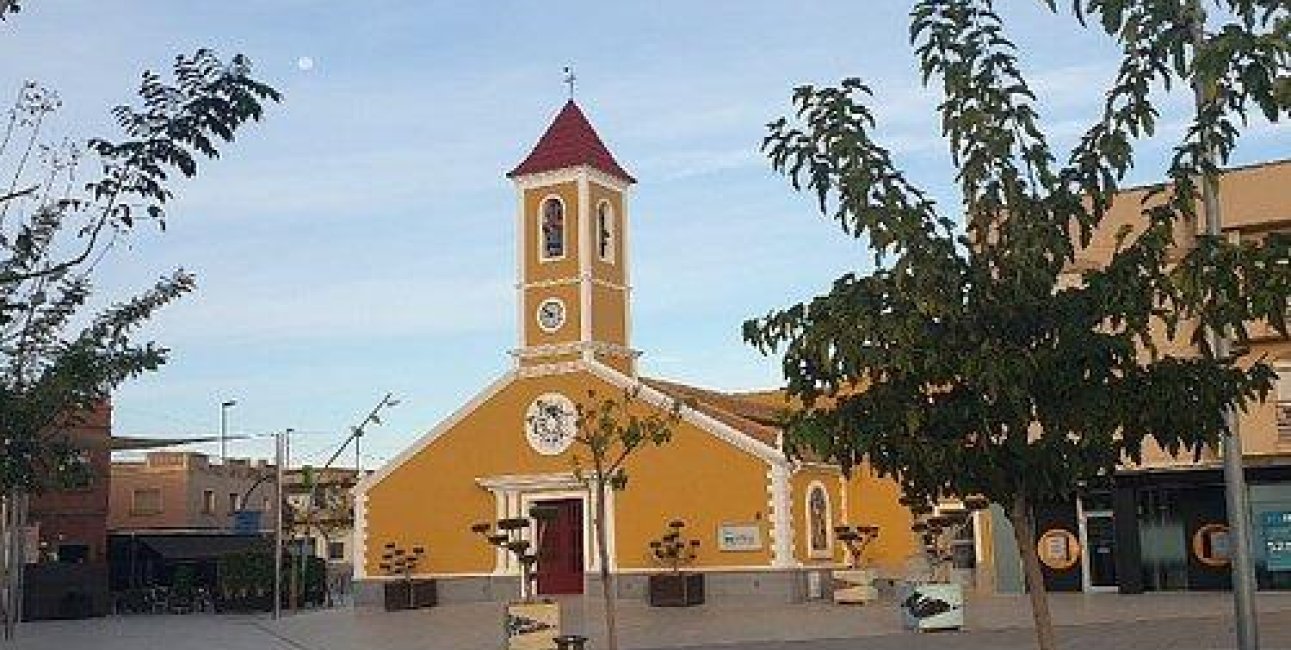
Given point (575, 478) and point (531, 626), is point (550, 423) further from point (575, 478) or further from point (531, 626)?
point (531, 626)

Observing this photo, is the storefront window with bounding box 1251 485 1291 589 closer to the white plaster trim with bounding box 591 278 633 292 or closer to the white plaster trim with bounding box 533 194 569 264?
the white plaster trim with bounding box 591 278 633 292

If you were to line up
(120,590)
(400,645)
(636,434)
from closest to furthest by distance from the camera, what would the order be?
(636,434)
(400,645)
(120,590)

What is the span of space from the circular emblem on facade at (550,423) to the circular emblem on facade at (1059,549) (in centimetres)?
1190

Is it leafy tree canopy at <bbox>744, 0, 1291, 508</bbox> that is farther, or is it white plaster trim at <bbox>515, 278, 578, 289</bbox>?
white plaster trim at <bbox>515, 278, 578, 289</bbox>

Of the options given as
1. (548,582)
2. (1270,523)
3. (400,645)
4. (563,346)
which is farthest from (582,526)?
(1270,523)

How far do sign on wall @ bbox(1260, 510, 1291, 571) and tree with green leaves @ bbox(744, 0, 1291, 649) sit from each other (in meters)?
22.9

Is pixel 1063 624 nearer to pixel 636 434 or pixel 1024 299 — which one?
pixel 636 434

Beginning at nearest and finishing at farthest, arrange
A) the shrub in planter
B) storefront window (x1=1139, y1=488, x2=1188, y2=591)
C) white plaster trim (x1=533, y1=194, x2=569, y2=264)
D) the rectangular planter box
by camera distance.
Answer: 1. storefront window (x1=1139, y1=488, x2=1188, y2=591)
2. the rectangular planter box
3. white plaster trim (x1=533, y1=194, x2=569, y2=264)
4. the shrub in planter

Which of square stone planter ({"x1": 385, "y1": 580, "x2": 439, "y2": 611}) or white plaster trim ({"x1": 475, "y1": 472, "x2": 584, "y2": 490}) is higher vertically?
white plaster trim ({"x1": 475, "y1": 472, "x2": 584, "y2": 490})

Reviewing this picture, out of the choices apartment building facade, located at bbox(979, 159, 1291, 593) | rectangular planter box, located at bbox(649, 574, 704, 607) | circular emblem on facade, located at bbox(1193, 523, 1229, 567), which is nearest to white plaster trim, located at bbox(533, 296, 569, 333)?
rectangular planter box, located at bbox(649, 574, 704, 607)

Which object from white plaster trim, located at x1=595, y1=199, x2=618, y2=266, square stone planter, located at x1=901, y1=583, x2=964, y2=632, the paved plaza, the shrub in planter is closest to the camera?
the paved plaza

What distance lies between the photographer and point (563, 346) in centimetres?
3850

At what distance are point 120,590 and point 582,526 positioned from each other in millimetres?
18736

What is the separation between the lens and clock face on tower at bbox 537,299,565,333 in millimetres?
39125
